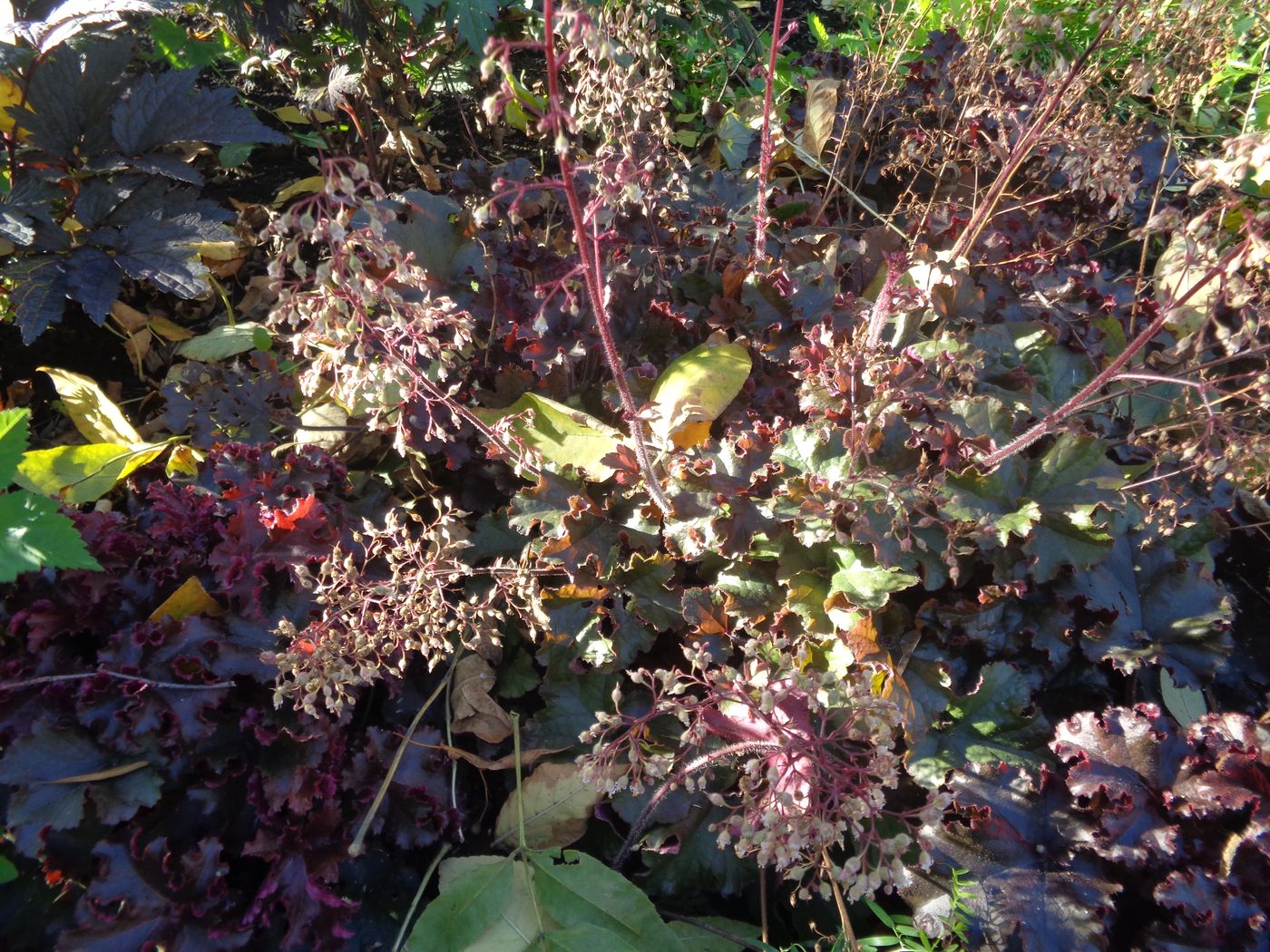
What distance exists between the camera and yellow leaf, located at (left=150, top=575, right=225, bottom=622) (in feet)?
6.25

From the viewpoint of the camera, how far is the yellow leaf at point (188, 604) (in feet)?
6.25

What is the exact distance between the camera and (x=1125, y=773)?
1740 mm

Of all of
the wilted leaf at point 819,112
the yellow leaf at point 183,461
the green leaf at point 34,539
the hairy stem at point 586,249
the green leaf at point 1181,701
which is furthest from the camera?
the wilted leaf at point 819,112

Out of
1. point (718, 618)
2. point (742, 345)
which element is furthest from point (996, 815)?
point (742, 345)

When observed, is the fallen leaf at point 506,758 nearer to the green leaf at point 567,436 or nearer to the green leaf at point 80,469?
the green leaf at point 567,436

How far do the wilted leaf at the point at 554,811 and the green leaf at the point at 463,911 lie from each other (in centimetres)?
13

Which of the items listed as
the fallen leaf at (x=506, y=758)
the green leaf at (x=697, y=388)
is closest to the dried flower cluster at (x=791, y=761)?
the fallen leaf at (x=506, y=758)

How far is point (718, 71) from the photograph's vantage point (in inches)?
151

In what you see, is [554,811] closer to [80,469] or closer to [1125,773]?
[1125,773]

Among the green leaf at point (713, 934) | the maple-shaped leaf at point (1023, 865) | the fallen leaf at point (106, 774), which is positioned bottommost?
the green leaf at point (713, 934)

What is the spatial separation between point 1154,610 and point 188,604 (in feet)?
7.22

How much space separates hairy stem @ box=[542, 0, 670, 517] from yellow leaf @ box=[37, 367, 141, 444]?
1.55 m

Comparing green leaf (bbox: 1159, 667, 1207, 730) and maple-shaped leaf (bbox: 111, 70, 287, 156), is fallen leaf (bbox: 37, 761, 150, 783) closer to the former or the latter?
maple-shaped leaf (bbox: 111, 70, 287, 156)

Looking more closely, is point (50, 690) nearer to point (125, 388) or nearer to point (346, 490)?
point (346, 490)
